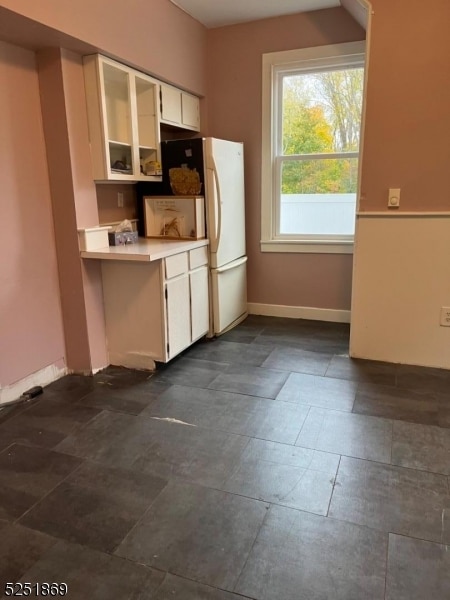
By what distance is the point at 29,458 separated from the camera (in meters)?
2.18

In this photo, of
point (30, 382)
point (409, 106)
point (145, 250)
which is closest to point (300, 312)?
point (145, 250)

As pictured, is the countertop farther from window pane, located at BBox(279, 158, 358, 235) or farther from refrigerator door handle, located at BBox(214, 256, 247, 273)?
window pane, located at BBox(279, 158, 358, 235)

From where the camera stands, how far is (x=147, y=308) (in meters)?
3.06

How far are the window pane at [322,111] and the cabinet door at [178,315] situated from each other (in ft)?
5.84

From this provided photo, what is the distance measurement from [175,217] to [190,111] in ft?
3.45

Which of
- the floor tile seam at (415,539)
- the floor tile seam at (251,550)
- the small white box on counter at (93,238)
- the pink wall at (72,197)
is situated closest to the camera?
the floor tile seam at (251,550)

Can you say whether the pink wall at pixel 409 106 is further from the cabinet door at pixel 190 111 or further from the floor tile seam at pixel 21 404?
the floor tile seam at pixel 21 404

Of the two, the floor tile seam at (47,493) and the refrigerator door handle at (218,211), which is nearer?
the floor tile seam at (47,493)

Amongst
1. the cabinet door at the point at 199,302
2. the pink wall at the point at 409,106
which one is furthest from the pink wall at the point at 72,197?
the pink wall at the point at 409,106

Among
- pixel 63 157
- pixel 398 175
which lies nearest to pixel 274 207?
pixel 398 175

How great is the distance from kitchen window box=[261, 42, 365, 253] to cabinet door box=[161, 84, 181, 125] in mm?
829

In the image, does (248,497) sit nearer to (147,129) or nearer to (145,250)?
(145,250)

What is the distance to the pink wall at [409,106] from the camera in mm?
2797

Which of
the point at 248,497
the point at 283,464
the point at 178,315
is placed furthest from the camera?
the point at 178,315
